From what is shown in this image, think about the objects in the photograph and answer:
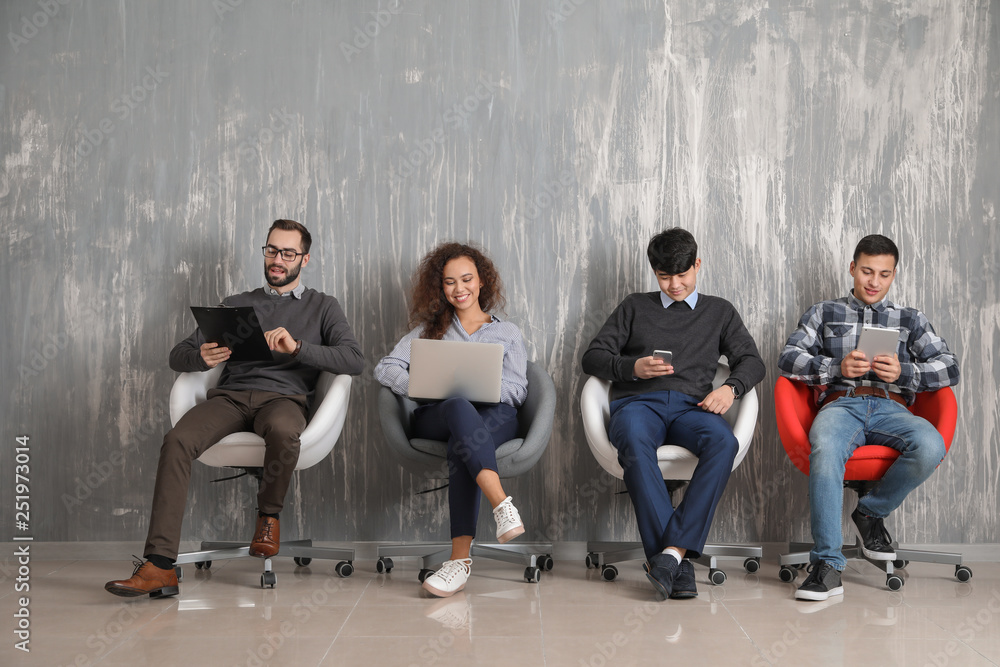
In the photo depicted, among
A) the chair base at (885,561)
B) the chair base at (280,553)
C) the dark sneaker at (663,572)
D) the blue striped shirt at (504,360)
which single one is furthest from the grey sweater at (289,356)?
the chair base at (885,561)

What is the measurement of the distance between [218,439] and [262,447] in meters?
0.16

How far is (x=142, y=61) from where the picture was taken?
3426 mm

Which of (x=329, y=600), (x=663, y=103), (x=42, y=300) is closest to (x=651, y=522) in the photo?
(x=329, y=600)

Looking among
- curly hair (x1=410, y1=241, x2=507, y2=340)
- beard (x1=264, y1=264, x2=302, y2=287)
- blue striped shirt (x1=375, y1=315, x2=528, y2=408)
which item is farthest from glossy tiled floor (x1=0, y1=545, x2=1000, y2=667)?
beard (x1=264, y1=264, x2=302, y2=287)

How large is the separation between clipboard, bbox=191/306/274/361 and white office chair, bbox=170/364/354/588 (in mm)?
279

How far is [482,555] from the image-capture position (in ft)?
9.55

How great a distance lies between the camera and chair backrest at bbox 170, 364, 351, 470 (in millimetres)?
2850

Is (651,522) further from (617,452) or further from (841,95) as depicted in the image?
(841,95)

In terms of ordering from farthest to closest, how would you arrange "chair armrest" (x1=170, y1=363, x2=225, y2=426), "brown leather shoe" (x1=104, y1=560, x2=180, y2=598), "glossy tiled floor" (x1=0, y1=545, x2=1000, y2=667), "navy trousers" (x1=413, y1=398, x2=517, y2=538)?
"chair armrest" (x1=170, y1=363, x2=225, y2=426) < "navy trousers" (x1=413, y1=398, x2=517, y2=538) < "brown leather shoe" (x1=104, y1=560, x2=180, y2=598) < "glossy tiled floor" (x1=0, y1=545, x2=1000, y2=667)

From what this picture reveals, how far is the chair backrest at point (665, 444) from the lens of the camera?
111 inches

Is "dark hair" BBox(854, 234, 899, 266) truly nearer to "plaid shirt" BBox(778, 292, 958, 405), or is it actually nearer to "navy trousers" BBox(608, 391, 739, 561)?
"plaid shirt" BBox(778, 292, 958, 405)

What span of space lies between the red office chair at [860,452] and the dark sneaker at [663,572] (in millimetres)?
554

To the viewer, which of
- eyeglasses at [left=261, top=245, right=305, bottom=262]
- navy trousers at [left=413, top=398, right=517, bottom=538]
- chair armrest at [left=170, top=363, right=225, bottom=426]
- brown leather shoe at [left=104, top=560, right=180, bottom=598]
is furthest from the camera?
eyeglasses at [left=261, top=245, right=305, bottom=262]

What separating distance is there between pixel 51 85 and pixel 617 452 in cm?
283
